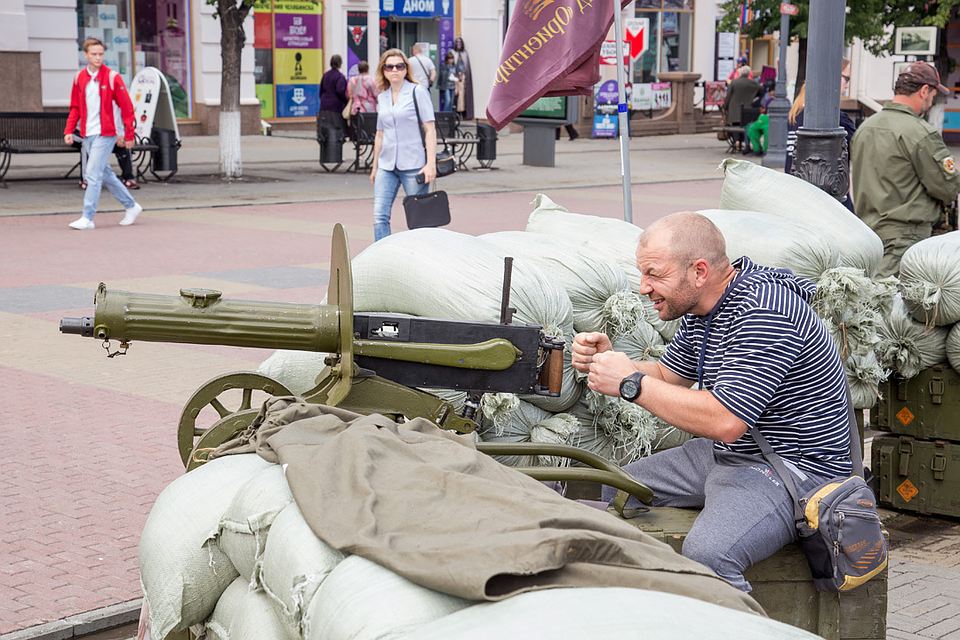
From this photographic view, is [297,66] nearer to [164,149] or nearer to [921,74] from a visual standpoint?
[164,149]

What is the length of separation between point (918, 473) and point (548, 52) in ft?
10.1

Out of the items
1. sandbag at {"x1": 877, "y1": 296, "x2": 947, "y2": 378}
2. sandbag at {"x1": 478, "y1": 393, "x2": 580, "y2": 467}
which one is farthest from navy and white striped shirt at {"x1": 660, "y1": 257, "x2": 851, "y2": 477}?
sandbag at {"x1": 877, "y1": 296, "x2": 947, "y2": 378}

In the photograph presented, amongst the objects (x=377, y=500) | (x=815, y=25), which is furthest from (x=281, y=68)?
(x=377, y=500)

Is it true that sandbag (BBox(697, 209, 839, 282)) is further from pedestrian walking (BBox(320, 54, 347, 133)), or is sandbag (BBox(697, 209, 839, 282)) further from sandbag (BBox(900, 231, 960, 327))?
pedestrian walking (BBox(320, 54, 347, 133))

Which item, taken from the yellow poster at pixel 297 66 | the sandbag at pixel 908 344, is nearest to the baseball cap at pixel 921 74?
the sandbag at pixel 908 344

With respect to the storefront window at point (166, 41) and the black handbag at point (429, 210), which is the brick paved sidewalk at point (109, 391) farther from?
the storefront window at point (166, 41)

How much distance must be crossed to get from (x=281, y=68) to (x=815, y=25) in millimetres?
22835

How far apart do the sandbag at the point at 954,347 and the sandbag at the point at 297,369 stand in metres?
2.74

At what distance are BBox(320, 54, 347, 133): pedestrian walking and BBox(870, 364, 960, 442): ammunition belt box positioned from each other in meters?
17.1

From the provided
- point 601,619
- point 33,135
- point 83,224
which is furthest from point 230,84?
point 601,619

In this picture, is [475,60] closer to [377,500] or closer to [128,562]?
[128,562]

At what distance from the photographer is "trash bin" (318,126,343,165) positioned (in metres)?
21.0

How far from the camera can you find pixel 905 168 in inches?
289

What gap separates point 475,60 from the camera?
31.8m
